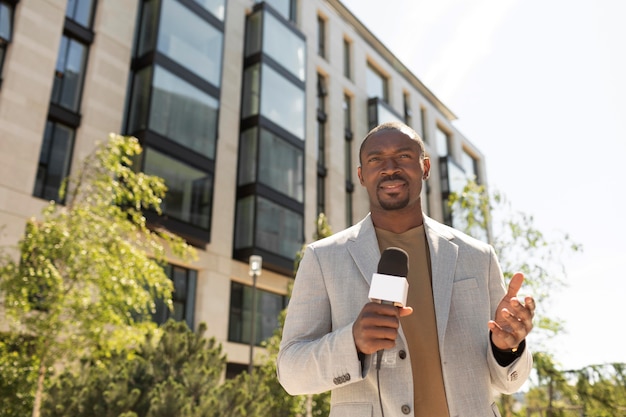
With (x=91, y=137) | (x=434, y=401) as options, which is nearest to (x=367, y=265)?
(x=434, y=401)

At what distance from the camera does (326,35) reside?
33.3 metres

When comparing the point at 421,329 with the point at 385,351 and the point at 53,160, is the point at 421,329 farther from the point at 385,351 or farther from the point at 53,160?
the point at 53,160

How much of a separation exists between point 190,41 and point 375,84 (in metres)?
18.2

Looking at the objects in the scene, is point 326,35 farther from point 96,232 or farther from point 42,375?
point 42,375

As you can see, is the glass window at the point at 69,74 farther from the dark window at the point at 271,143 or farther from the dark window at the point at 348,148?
the dark window at the point at 348,148

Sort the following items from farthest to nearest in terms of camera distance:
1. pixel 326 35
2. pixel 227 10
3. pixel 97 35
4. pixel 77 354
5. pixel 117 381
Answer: pixel 326 35
pixel 227 10
pixel 97 35
pixel 77 354
pixel 117 381

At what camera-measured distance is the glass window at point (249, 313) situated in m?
22.0

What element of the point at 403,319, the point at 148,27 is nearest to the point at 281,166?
the point at 148,27

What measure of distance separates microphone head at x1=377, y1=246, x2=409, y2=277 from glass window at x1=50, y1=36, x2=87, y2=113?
18.8 m

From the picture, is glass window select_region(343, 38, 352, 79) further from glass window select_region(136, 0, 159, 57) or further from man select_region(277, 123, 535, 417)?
man select_region(277, 123, 535, 417)

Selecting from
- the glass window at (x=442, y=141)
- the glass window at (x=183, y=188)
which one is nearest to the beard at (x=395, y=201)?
the glass window at (x=183, y=188)

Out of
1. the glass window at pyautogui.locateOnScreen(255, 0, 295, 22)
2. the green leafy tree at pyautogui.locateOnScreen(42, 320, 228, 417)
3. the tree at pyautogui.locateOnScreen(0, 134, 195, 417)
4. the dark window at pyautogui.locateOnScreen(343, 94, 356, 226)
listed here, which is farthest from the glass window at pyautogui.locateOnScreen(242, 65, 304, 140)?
the green leafy tree at pyautogui.locateOnScreen(42, 320, 228, 417)

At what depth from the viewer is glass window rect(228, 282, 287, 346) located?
72.3ft

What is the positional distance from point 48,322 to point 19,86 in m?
10.6
